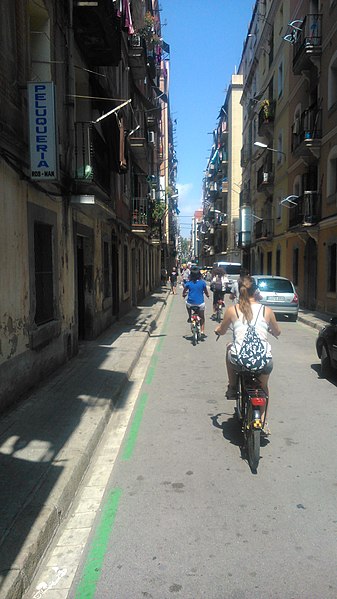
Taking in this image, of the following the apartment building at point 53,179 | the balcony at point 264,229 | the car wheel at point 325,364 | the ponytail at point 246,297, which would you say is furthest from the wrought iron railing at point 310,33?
the ponytail at point 246,297

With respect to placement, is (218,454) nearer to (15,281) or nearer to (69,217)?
(15,281)

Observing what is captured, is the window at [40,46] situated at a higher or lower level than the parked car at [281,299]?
higher

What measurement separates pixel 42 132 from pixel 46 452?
4282 millimetres

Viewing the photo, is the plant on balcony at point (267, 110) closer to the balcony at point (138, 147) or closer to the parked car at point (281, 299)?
the balcony at point (138, 147)

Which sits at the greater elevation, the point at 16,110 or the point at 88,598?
the point at 16,110

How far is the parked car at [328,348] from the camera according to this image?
787 centimetres

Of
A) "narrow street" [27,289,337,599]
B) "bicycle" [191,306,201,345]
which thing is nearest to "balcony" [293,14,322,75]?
"bicycle" [191,306,201,345]

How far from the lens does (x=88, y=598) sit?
272 cm

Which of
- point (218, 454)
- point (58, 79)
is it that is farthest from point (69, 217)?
point (218, 454)

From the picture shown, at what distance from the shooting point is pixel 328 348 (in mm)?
8117

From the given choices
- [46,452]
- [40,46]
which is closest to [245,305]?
[46,452]

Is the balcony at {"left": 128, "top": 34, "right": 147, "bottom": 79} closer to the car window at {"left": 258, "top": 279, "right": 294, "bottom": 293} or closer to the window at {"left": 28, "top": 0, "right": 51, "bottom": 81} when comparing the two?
the car window at {"left": 258, "top": 279, "right": 294, "bottom": 293}

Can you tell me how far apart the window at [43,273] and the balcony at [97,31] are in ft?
14.6

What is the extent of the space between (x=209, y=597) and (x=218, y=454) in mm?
2136
